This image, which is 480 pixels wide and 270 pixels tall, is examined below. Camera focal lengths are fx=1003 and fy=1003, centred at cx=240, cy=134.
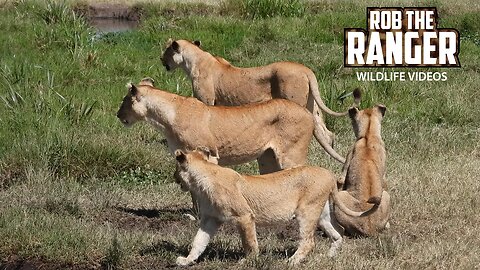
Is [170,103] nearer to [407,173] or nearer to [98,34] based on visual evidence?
[407,173]

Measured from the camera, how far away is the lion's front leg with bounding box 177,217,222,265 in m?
7.16

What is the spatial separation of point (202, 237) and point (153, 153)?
367 centimetres

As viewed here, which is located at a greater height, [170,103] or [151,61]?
[170,103]

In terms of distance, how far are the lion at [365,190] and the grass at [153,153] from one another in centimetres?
17

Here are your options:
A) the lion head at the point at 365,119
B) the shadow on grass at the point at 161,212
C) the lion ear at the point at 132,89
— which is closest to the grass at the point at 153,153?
the shadow on grass at the point at 161,212

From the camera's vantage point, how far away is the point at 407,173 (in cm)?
1020

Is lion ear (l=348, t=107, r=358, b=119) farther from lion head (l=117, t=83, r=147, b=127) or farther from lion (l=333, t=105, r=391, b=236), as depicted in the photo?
lion head (l=117, t=83, r=147, b=127)

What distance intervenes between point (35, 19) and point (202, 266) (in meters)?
12.6

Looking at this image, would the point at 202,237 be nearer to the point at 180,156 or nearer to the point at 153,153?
the point at 180,156

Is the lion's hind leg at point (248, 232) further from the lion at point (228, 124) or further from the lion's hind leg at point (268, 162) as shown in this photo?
the lion's hind leg at point (268, 162)

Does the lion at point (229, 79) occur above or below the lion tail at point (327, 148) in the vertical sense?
above

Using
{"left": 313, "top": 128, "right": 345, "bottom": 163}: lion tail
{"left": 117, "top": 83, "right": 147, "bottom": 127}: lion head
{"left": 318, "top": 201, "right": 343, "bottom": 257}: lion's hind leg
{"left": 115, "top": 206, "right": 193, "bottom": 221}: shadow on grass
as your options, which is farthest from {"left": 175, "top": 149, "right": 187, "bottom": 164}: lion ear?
{"left": 313, "top": 128, "right": 345, "bottom": 163}: lion tail

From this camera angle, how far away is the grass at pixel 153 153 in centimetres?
764

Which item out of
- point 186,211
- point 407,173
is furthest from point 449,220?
point 186,211
